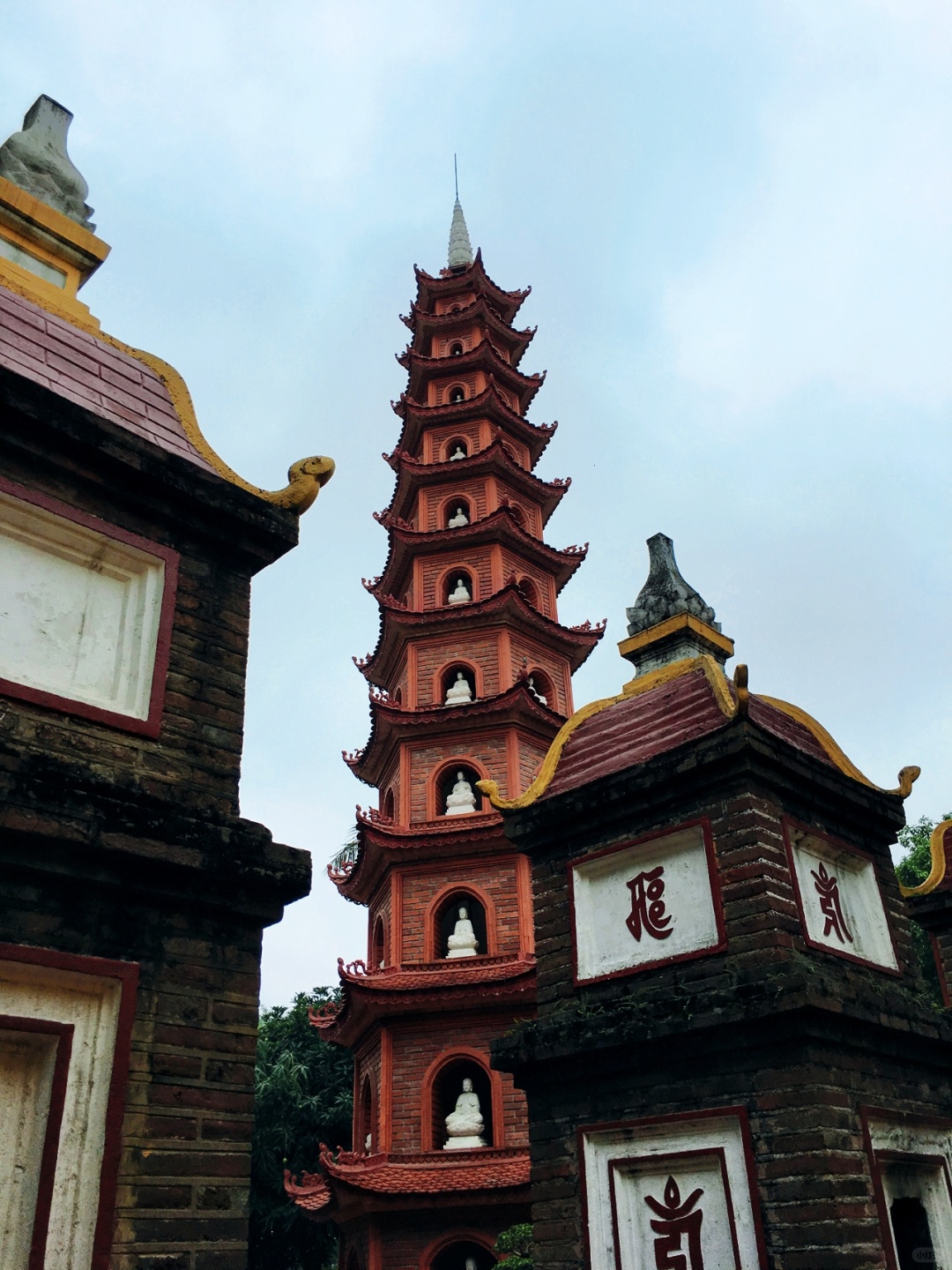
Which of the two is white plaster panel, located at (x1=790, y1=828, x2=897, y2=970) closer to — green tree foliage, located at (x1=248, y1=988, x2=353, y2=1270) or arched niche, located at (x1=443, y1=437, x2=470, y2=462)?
arched niche, located at (x1=443, y1=437, x2=470, y2=462)

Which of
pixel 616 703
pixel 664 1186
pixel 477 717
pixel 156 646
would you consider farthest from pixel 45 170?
pixel 477 717

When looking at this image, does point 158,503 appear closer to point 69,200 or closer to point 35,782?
point 35,782

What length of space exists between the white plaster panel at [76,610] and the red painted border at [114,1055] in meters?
1.40

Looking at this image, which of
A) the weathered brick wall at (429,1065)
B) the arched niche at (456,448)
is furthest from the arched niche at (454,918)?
the arched niche at (456,448)

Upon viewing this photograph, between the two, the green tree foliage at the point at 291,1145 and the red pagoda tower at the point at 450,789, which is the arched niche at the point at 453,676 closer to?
the red pagoda tower at the point at 450,789

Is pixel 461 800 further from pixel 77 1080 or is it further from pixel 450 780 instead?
pixel 77 1080

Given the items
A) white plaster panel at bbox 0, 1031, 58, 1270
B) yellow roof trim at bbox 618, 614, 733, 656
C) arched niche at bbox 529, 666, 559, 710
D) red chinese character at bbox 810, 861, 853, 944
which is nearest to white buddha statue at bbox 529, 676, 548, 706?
arched niche at bbox 529, 666, 559, 710

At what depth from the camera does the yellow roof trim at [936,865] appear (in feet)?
42.1

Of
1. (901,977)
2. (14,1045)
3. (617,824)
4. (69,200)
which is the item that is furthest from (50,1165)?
(901,977)

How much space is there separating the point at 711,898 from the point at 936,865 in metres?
5.81

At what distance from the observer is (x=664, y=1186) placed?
27.9 ft

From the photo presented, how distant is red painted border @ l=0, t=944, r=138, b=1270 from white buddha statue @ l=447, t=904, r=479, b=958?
49.2ft

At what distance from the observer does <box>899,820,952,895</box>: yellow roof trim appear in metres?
12.8

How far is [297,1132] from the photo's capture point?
1326 inches
